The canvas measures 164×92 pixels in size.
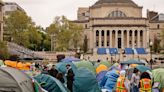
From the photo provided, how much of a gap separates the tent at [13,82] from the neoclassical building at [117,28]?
421ft

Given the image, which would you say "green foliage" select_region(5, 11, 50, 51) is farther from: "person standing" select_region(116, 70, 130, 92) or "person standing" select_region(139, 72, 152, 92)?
"person standing" select_region(139, 72, 152, 92)

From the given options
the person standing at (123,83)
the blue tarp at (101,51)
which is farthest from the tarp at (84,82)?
the blue tarp at (101,51)

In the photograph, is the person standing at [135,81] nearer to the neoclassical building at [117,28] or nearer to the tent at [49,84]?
the tent at [49,84]

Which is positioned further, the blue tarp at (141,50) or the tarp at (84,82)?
the blue tarp at (141,50)

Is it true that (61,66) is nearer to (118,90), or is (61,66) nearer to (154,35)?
(118,90)

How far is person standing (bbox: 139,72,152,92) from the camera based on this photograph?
60.3 feet

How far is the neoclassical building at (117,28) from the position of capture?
144m

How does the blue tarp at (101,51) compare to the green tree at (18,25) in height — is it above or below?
below

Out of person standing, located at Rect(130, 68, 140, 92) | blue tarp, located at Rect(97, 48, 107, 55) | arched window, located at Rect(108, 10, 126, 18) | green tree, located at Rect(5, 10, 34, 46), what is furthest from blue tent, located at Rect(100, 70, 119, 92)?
arched window, located at Rect(108, 10, 126, 18)

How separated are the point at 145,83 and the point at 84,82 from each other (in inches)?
71.1

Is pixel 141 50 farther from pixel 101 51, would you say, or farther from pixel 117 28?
pixel 117 28

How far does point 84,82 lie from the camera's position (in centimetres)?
1833

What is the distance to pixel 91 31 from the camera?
490 ft

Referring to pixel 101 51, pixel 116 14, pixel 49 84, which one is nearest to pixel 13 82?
pixel 49 84
